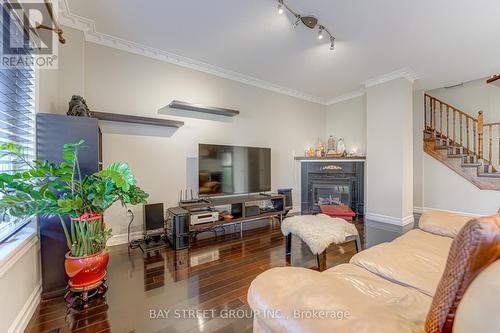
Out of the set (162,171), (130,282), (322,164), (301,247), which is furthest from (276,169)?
(130,282)

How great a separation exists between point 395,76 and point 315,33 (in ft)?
6.89

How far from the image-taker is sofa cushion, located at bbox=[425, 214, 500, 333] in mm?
593

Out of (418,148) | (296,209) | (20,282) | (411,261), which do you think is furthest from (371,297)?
(418,148)

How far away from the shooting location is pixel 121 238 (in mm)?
2914

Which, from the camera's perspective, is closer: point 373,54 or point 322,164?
point 373,54

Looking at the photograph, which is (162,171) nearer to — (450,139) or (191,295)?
(191,295)

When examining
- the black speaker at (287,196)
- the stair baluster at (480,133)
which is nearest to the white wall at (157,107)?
the black speaker at (287,196)

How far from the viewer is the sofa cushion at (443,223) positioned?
1823 millimetres

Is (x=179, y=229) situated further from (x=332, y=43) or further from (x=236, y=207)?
(x=332, y=43)

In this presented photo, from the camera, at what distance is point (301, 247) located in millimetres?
2877

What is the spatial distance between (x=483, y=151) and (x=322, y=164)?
3239mm

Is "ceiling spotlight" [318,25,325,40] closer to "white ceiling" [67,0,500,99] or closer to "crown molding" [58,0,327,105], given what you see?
"white ceiling" [67,0,500,99]

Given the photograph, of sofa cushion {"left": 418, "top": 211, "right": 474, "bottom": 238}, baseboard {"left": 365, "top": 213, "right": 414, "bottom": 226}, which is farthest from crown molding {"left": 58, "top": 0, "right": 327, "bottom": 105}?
sofa cushion {"left": 418, "top": 211, "right": 474, "bottom": 238}

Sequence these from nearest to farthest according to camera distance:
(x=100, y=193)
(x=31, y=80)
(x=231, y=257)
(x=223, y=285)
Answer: (x=100, y=193), (x=31, y=80), (x=223, y=285), (x=231, y=257)
